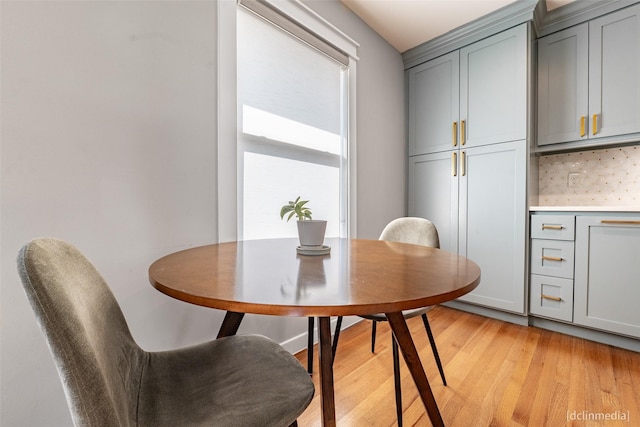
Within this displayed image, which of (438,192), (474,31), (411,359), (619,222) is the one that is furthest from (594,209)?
(411,359)

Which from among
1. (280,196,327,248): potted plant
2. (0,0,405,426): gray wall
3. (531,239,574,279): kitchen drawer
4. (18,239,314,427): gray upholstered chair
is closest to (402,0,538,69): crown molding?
(531,239,574,279): kitchen drawer

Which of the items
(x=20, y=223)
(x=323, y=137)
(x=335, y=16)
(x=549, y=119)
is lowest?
(x=20, y=223)

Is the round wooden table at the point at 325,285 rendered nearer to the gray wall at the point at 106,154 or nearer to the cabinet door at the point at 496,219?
the gray wall at the point at 106,154

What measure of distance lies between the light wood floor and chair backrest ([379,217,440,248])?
0.76 meters

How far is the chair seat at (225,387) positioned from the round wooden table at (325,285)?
9 cm

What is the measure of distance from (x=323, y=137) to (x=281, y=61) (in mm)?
575

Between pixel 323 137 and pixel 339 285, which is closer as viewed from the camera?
pixel 339 285

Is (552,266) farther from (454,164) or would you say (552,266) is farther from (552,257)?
(454,164)

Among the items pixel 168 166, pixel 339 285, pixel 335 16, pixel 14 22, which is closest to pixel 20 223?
pixel 168 166

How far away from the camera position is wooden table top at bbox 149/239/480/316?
0.51 m

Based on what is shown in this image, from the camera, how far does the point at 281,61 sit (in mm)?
1853

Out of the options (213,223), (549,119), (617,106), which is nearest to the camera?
(213,223)

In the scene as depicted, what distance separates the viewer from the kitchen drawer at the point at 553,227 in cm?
213

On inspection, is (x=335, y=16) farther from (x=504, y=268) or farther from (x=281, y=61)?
(x=504, y=268)
